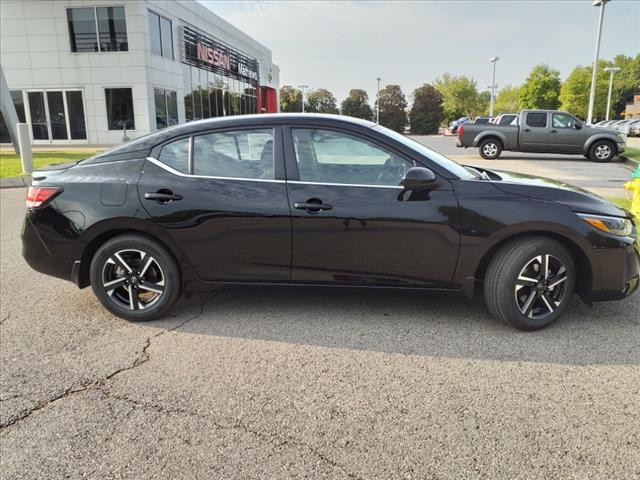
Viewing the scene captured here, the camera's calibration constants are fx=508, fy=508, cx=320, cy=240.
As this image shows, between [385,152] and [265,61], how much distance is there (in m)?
53.8

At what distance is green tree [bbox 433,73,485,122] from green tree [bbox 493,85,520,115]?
5009 millimetres

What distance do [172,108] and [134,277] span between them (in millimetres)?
27119

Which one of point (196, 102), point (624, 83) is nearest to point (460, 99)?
point (624, 83)

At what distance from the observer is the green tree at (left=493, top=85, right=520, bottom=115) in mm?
78500

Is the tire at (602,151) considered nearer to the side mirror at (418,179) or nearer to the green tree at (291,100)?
the side mirror at (418,179)

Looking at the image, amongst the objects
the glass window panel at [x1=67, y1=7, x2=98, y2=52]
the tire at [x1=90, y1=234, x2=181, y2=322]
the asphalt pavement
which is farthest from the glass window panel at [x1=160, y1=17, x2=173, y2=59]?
the tire at [x1=90, y1=234, x2=181, y2=322]

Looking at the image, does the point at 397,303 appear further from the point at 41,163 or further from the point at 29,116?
the point at 29,116

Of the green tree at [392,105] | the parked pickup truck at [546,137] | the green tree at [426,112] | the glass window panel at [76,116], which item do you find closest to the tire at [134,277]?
the parked pickup truck at [546,137]

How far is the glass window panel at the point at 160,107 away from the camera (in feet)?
88.3

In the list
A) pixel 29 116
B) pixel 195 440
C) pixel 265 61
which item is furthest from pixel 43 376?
pixel 265 61

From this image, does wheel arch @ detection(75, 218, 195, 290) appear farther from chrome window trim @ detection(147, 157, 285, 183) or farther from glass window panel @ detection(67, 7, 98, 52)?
glass window panel @ detection(67, 7, 98, 52)

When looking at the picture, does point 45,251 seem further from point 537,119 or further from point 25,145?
point 537,119

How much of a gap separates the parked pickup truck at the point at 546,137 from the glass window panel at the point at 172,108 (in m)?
17.3

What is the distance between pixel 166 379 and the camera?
3.22 m
